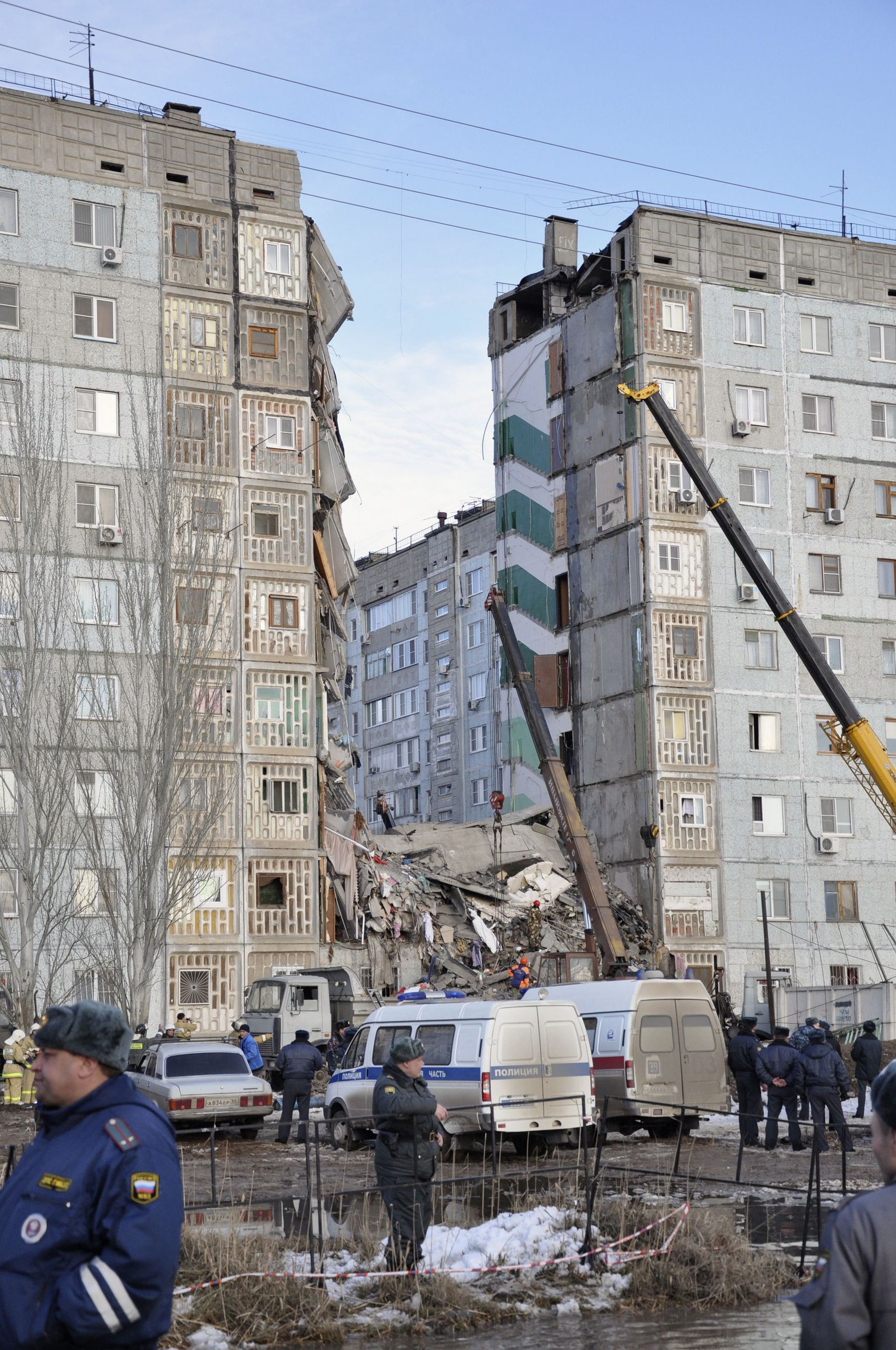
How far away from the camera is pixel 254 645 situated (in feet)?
160

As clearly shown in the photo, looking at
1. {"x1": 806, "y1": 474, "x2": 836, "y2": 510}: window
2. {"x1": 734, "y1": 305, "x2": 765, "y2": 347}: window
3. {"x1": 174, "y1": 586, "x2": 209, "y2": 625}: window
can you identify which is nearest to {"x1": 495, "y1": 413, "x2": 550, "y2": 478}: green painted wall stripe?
{"x1": 734, "y1": 305, "x2": 765, "y2": 347}: window

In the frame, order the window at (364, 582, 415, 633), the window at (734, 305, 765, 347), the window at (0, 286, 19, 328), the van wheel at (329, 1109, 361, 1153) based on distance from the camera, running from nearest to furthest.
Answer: the van wheel at (329, 1109, 361, 1153) < the window at (0, 286, 19, 328) < the window at (734, 305, 765, 347) < the window at (364, 582, 415, 633)

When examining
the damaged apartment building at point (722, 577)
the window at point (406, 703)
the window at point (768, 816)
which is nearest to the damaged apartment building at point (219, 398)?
the damaged apartment building at point (722, 577)

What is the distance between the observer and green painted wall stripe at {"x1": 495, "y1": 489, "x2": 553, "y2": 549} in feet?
199

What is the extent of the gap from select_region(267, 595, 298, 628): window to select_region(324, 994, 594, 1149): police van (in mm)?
27899

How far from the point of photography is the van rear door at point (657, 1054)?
23984 millimetres

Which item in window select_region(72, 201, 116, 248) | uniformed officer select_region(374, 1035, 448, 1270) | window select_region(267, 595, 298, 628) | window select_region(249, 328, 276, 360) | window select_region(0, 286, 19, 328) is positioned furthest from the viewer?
window select_region(249, 328, 276, 360)

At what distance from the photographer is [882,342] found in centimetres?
5997

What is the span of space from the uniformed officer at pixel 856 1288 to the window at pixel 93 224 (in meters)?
48.1

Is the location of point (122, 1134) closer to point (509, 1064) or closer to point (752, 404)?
point (509, 1064)

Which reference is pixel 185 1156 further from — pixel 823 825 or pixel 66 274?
pixel 823 825

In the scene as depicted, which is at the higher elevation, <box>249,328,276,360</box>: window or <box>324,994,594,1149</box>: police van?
<box>249,328,276,360</box>: window

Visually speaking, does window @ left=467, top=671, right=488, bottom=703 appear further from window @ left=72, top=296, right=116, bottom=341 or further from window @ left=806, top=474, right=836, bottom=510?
window @ left=72, top=296, right=116, bottom=341

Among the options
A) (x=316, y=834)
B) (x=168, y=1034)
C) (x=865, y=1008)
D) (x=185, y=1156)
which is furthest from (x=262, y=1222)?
(x=316, y=834)
